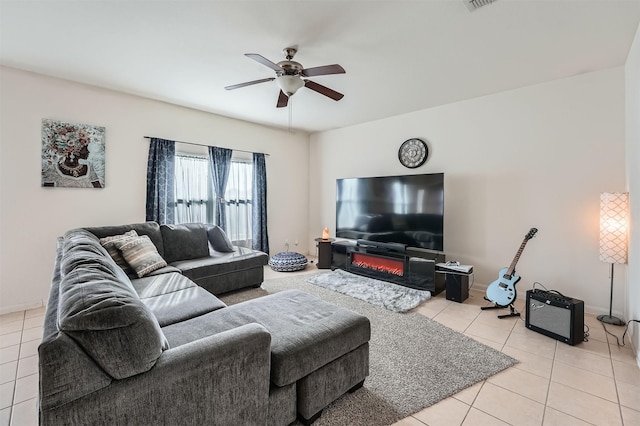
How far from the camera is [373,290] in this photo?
12.4 feet

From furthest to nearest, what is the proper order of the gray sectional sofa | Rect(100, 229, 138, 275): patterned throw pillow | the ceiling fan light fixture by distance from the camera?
1. Rect(100, 229, 138, 275): patterned throw pillow
2. the ceiling fan light fixture
3. the gray sectional sofa

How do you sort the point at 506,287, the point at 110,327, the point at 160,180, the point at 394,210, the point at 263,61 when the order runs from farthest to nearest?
the point at 394,210 → the point at 160,180 → the point at 506,287 → the point at 263,61 → the point at 110,327

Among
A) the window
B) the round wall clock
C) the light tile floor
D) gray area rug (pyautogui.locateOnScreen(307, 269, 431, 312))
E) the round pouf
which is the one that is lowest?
the light tile floor

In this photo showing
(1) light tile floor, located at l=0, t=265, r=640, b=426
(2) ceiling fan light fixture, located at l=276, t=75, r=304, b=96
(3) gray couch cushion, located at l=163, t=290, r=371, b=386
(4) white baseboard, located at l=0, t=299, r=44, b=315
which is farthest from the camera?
(4) white baseboard, located at l=0, t=299, r=44, b=315

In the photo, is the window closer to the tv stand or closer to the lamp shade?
the tv stand

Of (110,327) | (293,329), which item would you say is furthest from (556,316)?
(110,327)

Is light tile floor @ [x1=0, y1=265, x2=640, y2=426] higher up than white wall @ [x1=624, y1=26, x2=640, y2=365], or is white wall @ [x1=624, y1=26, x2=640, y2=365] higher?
white wall @ [x1=624, y1=26, x2=640, y2=365]

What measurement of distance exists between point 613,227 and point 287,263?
3.92m

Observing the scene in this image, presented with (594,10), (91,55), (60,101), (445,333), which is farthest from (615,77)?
(60,101)

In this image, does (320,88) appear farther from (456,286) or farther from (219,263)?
(456,286)

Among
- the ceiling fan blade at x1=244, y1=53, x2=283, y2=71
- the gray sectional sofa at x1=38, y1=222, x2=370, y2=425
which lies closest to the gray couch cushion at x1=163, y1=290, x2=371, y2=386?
the gray sectional sofa at x1=38, y1=222, x2=370, y2=425

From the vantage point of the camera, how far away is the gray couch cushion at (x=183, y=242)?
3.62 m

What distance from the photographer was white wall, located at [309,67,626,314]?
3.03m

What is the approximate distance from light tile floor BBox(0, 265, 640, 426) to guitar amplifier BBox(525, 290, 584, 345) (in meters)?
0.07
